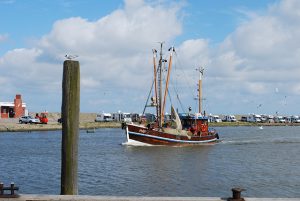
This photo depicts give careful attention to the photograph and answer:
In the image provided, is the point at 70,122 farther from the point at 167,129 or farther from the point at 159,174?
the point at 167,129

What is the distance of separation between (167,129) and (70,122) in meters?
52.4

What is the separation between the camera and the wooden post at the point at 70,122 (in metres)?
11.4

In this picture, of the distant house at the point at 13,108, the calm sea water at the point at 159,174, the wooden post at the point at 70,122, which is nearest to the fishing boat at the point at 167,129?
the calm sea water at the point at 159,174

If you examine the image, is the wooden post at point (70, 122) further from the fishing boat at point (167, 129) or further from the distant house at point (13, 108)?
the distant house at point (13, 108)

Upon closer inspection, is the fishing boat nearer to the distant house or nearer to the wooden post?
the wooden post

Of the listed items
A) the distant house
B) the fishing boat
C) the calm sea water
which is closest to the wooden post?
the calm sea water

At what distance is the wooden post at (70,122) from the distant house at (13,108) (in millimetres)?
118513

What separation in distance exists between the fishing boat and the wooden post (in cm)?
5041

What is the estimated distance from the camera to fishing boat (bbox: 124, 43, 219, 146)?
6253 centimetres

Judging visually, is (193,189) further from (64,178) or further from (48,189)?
(64,178)

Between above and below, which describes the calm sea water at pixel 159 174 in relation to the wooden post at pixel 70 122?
below

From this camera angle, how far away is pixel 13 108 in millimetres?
131625

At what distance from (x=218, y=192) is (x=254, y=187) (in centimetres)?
329

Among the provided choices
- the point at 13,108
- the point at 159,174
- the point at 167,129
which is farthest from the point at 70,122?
the point at 13,108
